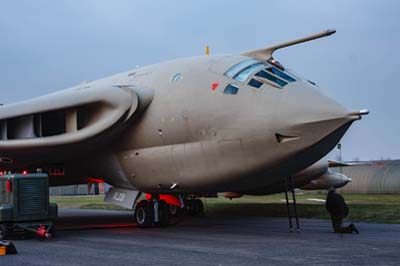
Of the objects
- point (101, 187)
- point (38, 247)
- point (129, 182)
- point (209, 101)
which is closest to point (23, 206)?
point (38, 247)

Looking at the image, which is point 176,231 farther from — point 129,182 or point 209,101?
point 209,101

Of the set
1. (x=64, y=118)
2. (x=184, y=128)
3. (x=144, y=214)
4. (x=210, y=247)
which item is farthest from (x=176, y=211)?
(x=210, y=247)

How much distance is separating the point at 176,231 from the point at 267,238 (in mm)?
2931

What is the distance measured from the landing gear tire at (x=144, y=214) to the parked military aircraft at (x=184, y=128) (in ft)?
0.09

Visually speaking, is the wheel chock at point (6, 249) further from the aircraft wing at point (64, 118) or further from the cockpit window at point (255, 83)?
the cockpit window at point (255, 83)

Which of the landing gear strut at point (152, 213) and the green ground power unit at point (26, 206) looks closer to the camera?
the green ground power unit at point (26, 206)

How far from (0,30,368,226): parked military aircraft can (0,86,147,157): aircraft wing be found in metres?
0.03

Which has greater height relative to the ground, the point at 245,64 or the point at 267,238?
the point at 245,64

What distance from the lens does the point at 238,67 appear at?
14891mm

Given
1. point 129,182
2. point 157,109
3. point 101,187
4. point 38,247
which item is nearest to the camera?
point 38,247

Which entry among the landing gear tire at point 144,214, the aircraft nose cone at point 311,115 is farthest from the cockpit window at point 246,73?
the landing gear tire at point 144,214

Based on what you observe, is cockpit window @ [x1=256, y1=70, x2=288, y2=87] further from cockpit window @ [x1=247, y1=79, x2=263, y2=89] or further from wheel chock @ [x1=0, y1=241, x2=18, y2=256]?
wheel chock @ [x1=0, y1=241, x2=18, y2=256]

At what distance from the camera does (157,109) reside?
15562 millimetres

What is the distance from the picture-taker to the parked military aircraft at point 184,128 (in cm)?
1347
